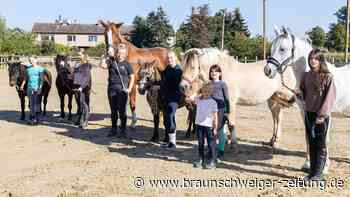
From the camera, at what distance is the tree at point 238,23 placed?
229 feet

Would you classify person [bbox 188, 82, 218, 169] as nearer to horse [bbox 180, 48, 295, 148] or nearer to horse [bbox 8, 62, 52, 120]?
horse [bbox 180, 48, 295, 148]

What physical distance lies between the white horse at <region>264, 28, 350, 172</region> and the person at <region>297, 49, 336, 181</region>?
1.66 feet

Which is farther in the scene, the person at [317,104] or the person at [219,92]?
the person at [219,92]

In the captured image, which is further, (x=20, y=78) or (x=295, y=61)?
(x=20, y=78)

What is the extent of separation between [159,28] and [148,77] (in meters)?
56.8

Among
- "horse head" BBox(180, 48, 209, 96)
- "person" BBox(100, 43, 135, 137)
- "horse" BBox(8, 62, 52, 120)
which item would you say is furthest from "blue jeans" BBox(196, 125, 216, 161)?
"horse" BBox(8, 62, 52, 120)

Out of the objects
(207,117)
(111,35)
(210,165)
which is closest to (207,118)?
(207,117)

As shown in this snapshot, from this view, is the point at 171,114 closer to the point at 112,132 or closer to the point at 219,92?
the point at 219,92

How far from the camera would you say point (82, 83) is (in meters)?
10.7

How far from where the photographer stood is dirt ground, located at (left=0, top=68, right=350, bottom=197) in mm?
6059

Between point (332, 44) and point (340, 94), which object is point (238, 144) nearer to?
point (340, 94)

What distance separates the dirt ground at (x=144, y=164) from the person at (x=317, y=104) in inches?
15.5

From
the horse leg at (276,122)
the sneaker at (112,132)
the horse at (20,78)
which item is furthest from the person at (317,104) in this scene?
the horse at (20,78)

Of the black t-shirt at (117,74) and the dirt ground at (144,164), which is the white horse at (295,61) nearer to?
the dirt ground at (144,164)
